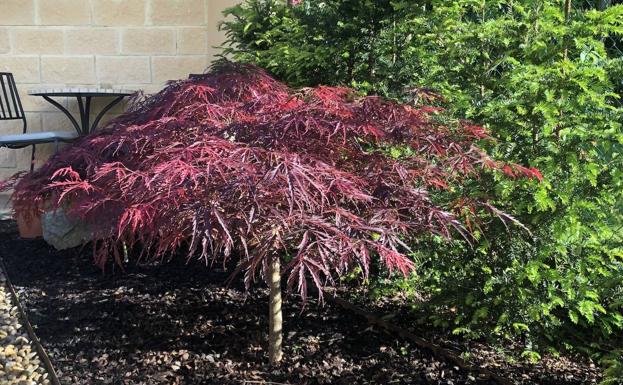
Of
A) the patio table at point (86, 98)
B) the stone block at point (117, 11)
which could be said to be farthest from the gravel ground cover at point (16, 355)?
the stone block at point (117, 11)

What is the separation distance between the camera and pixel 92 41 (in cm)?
534

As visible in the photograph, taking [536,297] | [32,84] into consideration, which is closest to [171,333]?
[536,297]

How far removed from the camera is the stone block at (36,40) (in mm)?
5305

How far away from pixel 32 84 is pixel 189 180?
14.1 feet

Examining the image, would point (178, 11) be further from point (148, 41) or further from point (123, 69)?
point (123, 69)

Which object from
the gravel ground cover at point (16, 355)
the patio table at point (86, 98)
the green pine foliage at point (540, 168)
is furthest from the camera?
the patio table at point (86, 98)

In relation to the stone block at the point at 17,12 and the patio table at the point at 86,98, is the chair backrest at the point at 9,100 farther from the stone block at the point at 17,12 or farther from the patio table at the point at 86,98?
the stone block at the point at 17,12

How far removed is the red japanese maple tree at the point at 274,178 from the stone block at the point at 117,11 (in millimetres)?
2963

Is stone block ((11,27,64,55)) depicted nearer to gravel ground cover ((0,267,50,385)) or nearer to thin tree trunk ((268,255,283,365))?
gravel ground cover ((0,267,50,385))

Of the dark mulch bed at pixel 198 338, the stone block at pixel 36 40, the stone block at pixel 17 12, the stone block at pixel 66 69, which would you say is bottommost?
the dark mulch bed at pixel 198 338

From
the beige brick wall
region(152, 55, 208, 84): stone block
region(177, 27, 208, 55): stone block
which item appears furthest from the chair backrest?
region(177, 27, 208, 55): stone block

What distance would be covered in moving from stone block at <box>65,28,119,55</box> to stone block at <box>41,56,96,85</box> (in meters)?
0.07

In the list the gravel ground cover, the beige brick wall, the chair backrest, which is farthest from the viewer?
the beige brick wall

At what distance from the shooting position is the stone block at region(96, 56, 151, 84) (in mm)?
5375
